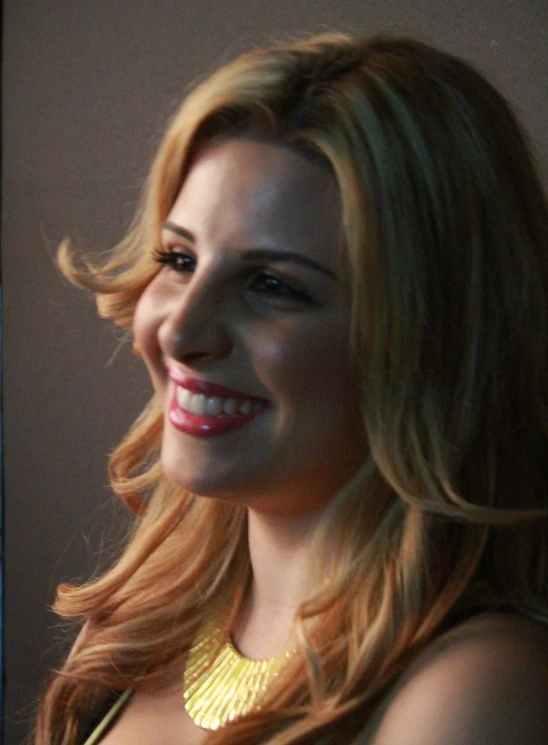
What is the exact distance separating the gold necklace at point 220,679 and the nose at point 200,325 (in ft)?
1.10

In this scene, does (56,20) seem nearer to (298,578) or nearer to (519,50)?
(519,50)

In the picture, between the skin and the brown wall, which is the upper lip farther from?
the brown wall

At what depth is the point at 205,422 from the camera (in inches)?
44.6

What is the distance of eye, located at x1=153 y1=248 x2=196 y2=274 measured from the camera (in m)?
1.21

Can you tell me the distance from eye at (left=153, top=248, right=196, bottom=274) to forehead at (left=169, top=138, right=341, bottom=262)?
4 centimetres

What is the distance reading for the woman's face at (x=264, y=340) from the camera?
3.58 ft

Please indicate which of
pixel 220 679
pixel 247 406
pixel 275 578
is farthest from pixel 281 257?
pixel 220 679

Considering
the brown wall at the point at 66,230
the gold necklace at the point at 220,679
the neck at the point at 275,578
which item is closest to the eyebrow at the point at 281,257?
the neck at the point at 275,578

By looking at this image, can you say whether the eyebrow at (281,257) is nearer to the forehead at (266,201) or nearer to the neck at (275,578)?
the forehead at (266,201)

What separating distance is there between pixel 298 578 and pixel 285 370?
26 centimetres

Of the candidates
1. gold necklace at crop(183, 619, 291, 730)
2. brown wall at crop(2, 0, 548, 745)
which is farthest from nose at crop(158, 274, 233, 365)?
brown wall at crop(2, 0, 548, 745)

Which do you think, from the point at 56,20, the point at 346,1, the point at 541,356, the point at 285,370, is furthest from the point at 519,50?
the point at 56,20

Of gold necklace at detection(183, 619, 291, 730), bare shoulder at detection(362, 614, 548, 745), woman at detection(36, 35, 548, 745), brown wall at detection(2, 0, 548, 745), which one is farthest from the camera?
brown wall at detection(2, 0, 548, 745)

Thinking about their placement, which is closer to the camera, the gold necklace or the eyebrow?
the eyebrow
